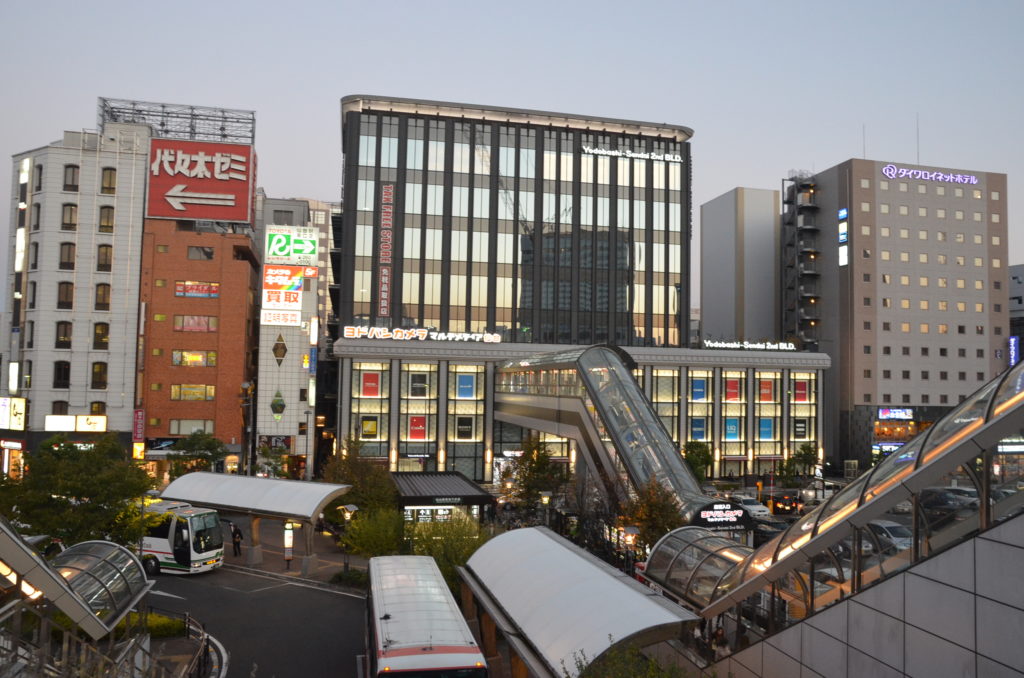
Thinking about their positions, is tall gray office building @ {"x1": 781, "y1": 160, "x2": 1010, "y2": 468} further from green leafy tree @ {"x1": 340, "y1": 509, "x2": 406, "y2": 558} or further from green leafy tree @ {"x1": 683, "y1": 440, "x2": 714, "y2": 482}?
green leafy tree @ {"x1": 340, "y1": 509, "x2": 406, "y2": 558}

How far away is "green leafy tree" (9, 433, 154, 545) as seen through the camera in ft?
97.2

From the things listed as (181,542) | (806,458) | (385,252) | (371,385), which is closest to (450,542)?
Result: (181,542)

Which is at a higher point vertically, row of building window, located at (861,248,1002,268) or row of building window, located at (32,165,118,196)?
row of building window, located at (32,165,118,196)

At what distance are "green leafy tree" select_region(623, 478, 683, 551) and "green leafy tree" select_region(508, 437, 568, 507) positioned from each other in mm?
12777

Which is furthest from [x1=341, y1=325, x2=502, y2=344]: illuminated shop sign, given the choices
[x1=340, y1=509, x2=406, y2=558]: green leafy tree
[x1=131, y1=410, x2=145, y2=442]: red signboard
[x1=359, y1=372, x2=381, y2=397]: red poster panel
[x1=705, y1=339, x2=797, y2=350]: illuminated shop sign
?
[x1=340, y1=509, x2=406, y2=558]: green leafy tree

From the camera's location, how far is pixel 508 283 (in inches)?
3450

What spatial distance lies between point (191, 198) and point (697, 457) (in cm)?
5080

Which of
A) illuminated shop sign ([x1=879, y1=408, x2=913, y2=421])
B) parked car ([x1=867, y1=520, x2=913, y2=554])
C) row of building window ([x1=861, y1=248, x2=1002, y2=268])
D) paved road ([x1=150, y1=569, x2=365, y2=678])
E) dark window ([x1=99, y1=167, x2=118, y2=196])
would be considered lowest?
paved road ([x1=150, y1=569, x2=365, y2=678])

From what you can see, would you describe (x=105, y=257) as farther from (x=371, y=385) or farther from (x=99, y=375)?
(x=371, y=385)

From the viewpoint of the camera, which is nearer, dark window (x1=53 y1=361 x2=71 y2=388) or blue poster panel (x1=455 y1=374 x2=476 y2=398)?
dark window (x1=53 y1=361 x2=71 y2=388)

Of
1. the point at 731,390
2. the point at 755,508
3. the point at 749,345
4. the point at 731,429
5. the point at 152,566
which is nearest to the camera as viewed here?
the point at 152,566

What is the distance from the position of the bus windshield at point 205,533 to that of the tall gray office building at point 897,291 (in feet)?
246

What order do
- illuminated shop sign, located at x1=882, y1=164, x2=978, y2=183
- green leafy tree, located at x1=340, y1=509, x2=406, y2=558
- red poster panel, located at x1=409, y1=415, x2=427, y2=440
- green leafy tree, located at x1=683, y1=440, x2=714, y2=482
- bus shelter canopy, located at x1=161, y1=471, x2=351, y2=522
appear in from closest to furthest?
green leafy tree, located at x1=340, y1=509, x2=406, y2=558
bus shelter canopy, located at x1=161, y1=471, x2=351, y2=522
green leafy tree, located at x1=683, y1=440, x2=714, y2=482
red poster panel, located at x1=409, y1=415, x2=427, y2=440
illuminated shop sign, located at x1=882, y1=164, x2=978, y2=183

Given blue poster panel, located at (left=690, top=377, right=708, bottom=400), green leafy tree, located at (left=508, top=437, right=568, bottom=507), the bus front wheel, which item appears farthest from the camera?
blue poster panel, located at (left=690, top=377, right=708, bottom=400)
